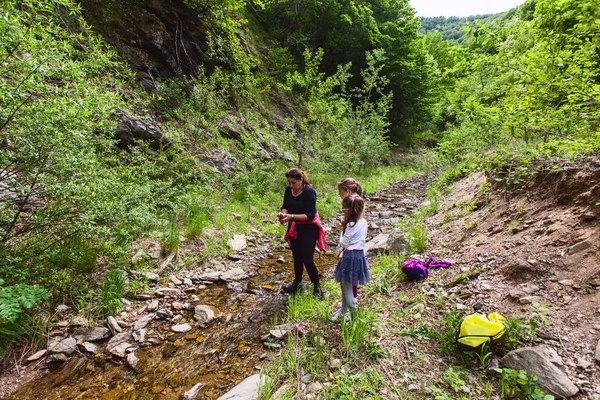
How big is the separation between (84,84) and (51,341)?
361cm

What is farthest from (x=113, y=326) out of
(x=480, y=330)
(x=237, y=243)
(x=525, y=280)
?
(x=525, y=280)

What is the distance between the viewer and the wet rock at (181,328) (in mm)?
4105

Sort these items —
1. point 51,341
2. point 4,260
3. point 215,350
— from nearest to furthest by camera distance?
point 4,260, point 51,341, point 215,350

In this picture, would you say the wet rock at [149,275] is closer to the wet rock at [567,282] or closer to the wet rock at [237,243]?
the wet rock at [237,243]

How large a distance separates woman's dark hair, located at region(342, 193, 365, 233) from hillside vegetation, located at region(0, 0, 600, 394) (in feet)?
8.29

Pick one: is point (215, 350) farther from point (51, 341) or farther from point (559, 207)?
point (559, 207)

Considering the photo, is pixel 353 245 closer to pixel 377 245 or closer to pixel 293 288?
pixel 293 288

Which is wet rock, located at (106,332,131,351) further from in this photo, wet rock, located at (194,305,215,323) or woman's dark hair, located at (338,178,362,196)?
woman's dark hair, located at (338,178,362,196)

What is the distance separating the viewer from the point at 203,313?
4.50m

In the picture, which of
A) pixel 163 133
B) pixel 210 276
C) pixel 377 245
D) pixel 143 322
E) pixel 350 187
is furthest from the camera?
pixel 163 133

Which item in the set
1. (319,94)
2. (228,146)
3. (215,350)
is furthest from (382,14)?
(215,350)

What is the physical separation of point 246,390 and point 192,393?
0.67 m

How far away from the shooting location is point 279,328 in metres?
4.09

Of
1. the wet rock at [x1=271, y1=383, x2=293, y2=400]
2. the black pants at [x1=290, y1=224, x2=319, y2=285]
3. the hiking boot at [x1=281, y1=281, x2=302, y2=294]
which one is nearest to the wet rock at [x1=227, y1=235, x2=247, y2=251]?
the hiking boot at [x1=281, y1=281, x2=302, y2=294]
